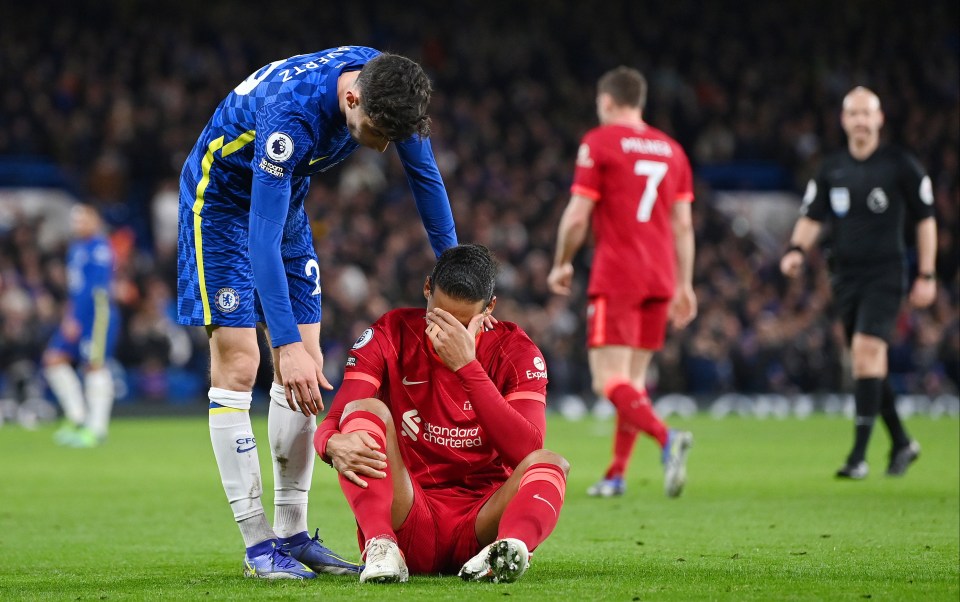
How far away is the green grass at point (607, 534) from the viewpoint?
421 cm

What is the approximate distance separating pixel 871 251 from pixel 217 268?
5.53 metres

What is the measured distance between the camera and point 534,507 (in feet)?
13.5

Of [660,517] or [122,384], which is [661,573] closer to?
[660,517]

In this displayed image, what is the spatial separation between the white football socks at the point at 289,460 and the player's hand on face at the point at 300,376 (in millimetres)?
636

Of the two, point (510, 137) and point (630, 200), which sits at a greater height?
point (510, 137)

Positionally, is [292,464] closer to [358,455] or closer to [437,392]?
[437,392]

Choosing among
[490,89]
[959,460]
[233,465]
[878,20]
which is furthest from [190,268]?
[878,20]

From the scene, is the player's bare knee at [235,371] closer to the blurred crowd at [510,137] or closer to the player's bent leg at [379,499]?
the player's bent leg at [379,499]

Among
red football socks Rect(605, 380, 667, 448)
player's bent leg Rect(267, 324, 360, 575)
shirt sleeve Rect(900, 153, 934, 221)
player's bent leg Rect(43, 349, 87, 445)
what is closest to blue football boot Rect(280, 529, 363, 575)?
player's bent leg Rect(267, 324, 360, 575)

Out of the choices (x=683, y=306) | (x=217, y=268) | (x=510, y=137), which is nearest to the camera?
(x=217, y=268)

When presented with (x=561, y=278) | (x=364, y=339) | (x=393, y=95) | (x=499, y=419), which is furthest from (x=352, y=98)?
(x=561, y=278)

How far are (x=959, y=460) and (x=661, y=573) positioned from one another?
6564 mm

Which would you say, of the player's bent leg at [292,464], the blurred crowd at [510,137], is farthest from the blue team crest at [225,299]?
the blurred crowd at [510,137]

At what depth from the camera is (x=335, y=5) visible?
2602 centimetres
